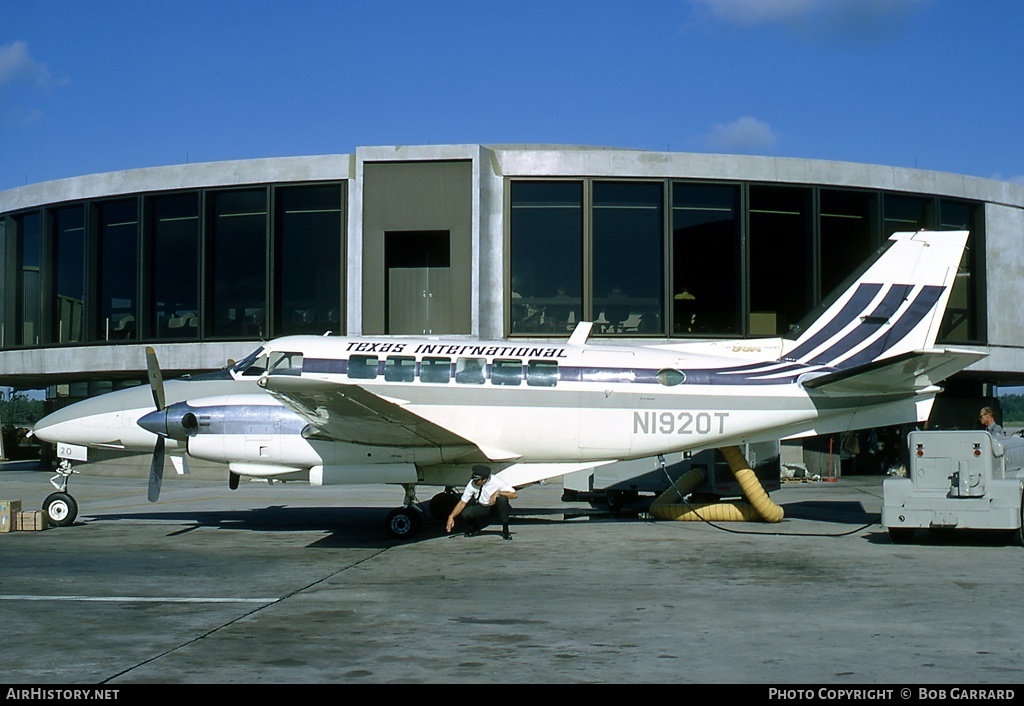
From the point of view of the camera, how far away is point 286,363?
58.8 ft

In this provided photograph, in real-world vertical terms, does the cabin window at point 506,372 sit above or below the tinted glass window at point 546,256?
below

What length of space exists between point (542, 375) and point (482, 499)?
8.26 feet

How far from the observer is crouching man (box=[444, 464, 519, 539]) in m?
17.2

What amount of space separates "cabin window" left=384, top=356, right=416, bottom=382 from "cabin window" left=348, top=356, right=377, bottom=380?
23cm

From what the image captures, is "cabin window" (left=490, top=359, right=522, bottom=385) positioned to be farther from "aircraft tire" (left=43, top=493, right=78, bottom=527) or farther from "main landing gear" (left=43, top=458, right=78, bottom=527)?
"aircraft tire" (left=43, top=493, right=78, bottom=527)

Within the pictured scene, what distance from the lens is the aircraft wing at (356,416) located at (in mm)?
A: 14883

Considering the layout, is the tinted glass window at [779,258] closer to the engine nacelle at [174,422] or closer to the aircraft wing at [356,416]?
the aircraft wing at [356,416]

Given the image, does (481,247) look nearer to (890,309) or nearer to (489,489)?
(890,309)

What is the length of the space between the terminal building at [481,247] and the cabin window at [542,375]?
50.3 ft

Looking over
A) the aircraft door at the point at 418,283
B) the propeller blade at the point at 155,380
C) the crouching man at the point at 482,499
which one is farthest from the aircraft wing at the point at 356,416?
the aircraft door at the point at 418,283

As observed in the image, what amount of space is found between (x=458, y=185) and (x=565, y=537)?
18785mm

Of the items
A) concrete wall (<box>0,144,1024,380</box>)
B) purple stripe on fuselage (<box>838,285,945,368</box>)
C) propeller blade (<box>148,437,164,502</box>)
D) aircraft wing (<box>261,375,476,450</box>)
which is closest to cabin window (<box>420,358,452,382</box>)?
aircraft wing (<box>261,375,476,450</box>)

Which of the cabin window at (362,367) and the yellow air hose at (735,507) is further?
the yellow air hose at (735,507)

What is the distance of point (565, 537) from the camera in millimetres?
Answer: 17562
